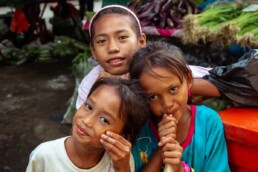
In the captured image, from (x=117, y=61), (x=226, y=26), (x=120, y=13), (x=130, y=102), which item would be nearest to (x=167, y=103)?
(x=130, y=102)

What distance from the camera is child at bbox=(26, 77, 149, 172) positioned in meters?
1.51

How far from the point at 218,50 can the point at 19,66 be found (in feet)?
16.4

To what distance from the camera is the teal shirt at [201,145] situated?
68.7 inches

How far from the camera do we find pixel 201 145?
1.74 m

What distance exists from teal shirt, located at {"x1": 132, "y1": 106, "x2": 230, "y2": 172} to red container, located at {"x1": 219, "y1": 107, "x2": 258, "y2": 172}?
0.06 meters

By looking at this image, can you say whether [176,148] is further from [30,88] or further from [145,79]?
[30,88]

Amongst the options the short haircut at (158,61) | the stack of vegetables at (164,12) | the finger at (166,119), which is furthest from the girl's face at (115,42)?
the stack of vegetables at (164,12)

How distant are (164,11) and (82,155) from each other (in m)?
2.80

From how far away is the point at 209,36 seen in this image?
3.01 meters

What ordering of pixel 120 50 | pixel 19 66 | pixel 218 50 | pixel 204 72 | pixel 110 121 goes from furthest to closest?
pixel 19 66, pixel 218 50, pixel 204 72, pixel 120 50, pixel 110 121

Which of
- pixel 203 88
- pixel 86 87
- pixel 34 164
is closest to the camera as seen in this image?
pixel 34 164

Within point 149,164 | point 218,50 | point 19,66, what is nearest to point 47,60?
point 19,66

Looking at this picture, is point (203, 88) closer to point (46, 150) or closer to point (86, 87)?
point (86, 87)

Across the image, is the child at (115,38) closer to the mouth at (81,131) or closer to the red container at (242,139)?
the mouth at (81,131)
